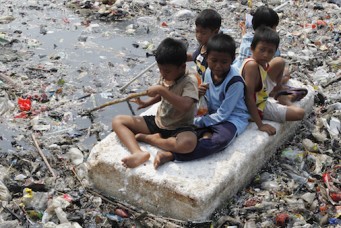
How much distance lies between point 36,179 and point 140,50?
111 inches

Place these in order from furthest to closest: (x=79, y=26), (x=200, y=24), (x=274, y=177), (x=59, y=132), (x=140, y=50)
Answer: (x=79, y=26) → (x=140, y=50) → (x=59, y=132) → (x=200, y=24) → (x=274, y=177)

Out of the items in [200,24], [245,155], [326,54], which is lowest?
[326,54]

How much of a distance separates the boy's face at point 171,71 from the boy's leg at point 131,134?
471 mm

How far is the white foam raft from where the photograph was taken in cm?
312

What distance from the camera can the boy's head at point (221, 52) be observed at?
336 cm

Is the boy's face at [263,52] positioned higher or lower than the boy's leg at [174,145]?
higher

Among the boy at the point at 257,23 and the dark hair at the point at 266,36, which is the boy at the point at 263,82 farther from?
the boy at the point at 257,23

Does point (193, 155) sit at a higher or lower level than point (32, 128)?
higher

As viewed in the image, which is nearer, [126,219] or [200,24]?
[126,219]

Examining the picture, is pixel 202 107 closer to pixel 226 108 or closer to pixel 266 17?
pixel 226 108

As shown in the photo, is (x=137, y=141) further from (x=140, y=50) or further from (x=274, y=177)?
(x=140, y=50)

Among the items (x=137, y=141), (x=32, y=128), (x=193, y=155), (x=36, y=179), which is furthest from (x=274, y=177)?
(x=32, y=128)

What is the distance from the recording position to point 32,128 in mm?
4328

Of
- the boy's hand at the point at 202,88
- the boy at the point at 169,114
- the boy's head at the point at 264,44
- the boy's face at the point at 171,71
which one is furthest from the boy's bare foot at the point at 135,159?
the boy's head at the point at 264,44
